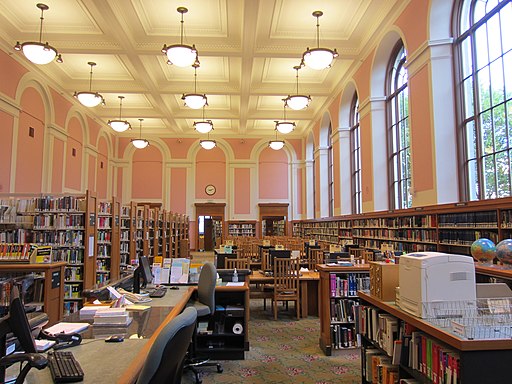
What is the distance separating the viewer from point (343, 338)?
5.04 metres

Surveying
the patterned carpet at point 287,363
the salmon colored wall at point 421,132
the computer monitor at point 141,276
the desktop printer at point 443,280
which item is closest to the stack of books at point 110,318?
the computer monitor at point 141,276

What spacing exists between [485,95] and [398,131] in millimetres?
3092

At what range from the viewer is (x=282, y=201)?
60.2 ft

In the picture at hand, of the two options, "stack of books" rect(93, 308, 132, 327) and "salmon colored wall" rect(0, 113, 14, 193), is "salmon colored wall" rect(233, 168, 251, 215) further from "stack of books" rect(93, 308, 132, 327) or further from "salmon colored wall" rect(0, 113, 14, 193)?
"stack of books" rect(93, 308, 132, 327)

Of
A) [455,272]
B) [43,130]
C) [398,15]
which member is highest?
[398,15]

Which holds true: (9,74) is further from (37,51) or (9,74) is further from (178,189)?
(178,189)

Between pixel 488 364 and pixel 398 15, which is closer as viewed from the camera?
pixel 488 364

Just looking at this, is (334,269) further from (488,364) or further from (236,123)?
(236,123)

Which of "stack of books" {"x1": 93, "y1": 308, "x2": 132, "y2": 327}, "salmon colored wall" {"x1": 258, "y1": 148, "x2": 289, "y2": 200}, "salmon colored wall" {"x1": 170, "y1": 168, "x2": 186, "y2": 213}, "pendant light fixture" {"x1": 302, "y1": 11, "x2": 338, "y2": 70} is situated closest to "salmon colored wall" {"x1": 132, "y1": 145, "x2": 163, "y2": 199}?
"salmon colored wall" {"x1": 170, "y1": 168, "x2": 186, "y2": 213}

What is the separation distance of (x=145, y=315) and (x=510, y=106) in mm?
5269

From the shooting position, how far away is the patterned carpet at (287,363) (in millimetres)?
4250

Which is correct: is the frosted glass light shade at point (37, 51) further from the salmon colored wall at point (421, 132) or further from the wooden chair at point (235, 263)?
the salmon colored wall at point (421, 132)

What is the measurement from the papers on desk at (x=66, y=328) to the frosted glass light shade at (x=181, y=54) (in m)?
5.71

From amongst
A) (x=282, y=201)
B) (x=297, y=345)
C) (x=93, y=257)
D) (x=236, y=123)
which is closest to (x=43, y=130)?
(x=93, y=257)
